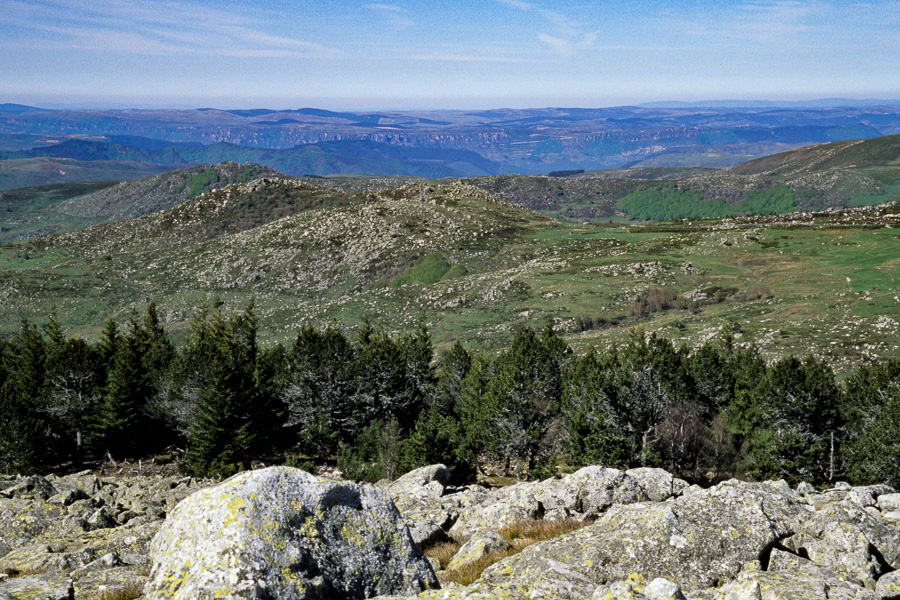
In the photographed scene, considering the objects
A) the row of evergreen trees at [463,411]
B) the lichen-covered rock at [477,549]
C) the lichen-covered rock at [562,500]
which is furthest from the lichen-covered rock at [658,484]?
the row of evergreen trees at [463,411]

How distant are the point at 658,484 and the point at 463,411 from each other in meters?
40.7

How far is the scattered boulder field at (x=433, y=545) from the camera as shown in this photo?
972 centimetres

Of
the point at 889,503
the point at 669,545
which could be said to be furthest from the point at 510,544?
the point at 889,503

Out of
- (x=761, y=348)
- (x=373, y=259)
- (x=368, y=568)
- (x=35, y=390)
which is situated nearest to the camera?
(x=368, y=568)

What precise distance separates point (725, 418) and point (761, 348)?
4111cm

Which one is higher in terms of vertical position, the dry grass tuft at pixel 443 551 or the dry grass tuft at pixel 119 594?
the dry grass tuft at pixel 119 594

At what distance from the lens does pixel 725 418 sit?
2039 inches

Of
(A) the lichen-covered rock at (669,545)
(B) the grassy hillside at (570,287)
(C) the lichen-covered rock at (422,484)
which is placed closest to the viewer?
(A) the lichen-covered rock at (669,545)

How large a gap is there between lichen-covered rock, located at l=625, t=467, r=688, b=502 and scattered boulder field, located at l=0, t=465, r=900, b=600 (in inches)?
161

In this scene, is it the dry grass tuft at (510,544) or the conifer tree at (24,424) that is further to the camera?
the conifer tree at (24,424)

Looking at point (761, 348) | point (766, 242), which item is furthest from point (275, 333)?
point (766, 242)

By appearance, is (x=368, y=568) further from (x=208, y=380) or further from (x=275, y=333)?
(x=275, y=333)

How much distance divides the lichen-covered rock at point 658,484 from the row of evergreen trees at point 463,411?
1704cm

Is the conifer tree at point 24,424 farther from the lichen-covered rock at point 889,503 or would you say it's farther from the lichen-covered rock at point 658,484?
the lichen-covered rock at point 889,503
